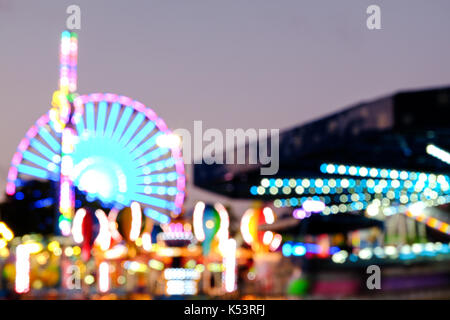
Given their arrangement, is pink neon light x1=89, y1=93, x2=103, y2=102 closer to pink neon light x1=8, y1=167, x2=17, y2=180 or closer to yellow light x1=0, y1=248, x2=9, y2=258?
pink neon light x1=8, y1=167, x2=17, y2=180

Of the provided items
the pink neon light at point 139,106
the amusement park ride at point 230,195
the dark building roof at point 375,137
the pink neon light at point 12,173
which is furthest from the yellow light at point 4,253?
the pink neon light at point 139,106

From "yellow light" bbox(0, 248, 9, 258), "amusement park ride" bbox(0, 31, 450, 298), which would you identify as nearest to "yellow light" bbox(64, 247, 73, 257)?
"amusement park ride" bbox(0, 31, 450, 298)

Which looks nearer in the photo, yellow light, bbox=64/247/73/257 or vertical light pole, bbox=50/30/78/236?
vertical light pole, bbox=50/30/78/236

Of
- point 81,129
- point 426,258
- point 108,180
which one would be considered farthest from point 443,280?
point 81,129

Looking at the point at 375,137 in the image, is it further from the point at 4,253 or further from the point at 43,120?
the point at 4,253

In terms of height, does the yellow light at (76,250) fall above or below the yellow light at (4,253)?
above

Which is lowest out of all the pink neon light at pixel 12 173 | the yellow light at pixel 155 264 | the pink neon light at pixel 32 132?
the yellow light at pixel 155 264

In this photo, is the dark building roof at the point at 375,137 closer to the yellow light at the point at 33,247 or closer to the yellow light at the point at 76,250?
the yellow light at the point at 76,250

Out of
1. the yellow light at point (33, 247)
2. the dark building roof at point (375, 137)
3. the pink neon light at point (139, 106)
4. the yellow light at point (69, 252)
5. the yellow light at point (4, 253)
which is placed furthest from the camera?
the yellow light at point (4, 253)

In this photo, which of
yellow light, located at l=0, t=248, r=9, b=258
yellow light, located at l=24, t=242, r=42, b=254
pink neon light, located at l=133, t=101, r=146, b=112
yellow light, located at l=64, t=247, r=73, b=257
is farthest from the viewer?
yellow light, located at l=0, t=248, r=9, b=258

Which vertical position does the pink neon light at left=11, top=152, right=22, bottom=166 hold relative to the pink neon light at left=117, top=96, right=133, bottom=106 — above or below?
below

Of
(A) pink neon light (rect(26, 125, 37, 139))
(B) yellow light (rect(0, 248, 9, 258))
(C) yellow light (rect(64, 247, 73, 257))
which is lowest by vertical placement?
(B) yellow light (rect(0, 248, 9, 258))

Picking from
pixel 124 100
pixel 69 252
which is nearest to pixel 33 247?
pixel 69 252
